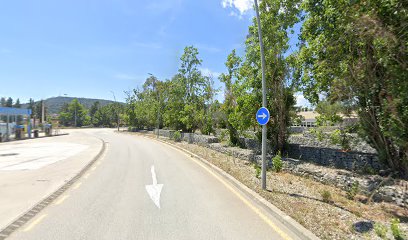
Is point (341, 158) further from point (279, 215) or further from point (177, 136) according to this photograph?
point (177, 136)

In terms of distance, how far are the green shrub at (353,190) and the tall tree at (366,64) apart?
1.77 m

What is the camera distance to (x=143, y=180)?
11.4m

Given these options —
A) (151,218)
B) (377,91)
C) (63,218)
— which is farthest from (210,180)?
(377,91)

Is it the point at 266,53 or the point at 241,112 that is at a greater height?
the point at 266,53

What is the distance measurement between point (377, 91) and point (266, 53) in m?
6.53

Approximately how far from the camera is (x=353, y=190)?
Answer: 30.4 ft

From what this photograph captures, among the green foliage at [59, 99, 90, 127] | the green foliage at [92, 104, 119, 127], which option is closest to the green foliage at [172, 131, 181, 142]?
the green foliage at [92, 104, 119, 127]

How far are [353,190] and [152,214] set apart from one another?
21.3 ft

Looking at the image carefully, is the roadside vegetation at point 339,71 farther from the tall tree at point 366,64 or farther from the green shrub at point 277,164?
the green shrub at point 277,164

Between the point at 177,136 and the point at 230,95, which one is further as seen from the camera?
the point at 177,136

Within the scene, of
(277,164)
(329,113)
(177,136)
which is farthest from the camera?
(177,136)

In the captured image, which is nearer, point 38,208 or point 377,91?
point 38,208

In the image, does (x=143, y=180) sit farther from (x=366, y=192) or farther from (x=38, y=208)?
(x=366, y=192)

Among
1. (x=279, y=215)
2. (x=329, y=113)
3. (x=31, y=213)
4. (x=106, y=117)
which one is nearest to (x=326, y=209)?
(x=279, y=215)
